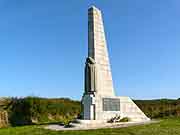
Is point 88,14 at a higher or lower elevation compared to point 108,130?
higher

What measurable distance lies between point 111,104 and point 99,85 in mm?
1643

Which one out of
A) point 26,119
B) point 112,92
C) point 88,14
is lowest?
point 26,119

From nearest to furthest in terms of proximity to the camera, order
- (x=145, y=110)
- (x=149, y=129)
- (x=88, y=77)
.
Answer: (x=149, y=129) < (x=88, y=77) < (x=145, y=110)

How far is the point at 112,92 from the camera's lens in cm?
2227

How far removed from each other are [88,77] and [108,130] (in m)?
5.69

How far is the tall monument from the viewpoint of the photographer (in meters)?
20.3

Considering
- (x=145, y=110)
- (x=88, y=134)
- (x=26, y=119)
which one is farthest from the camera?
(x=145, y=110)

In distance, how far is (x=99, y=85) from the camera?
21.1m

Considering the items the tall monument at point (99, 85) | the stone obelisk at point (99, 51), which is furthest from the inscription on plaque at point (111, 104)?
the stone obelisk at point (99, 51)

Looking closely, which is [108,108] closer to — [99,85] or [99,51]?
[99,85]

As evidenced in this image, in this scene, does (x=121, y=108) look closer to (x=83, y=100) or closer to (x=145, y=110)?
(x=83, y=100)

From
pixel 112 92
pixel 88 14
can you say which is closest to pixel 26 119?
pixel 112 92

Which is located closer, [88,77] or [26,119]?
[88,77]

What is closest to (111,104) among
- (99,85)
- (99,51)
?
(99,85)
